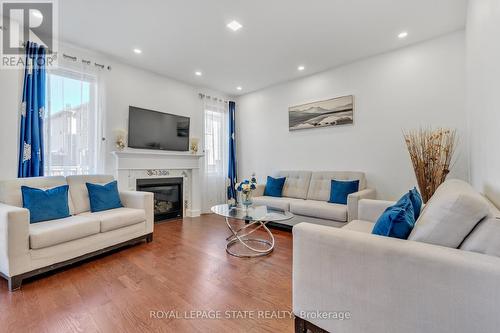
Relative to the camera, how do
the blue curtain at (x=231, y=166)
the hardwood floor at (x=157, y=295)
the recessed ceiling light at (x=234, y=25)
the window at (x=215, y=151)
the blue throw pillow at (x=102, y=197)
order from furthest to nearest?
1. the blue curtain at (x=231, y=166)
2. the window at (x=215, y=151)
3. the blue throw pillow at (x=102, y=197)
4. the recessed ceiling light at (x=234, y=25)
5. the hardwood floor at (x=157, y=295)

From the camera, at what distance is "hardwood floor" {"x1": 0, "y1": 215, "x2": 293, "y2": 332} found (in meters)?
1.50

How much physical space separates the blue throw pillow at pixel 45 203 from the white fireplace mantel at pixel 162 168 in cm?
110

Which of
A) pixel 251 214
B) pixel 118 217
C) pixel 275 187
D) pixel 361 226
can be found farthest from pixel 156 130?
pixel 361 226

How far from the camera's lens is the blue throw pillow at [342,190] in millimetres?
3391

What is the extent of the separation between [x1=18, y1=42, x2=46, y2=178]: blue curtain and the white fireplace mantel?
0.92m

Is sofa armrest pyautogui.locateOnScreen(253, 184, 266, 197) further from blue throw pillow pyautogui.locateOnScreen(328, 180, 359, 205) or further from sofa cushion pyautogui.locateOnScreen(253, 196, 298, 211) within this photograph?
blue throw pillow pyautogui.locateOnScreen(328, 180, 359, 205)

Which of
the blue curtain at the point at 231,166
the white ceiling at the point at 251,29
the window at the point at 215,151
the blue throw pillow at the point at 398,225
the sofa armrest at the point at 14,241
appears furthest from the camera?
the blue curtain at the point at 231,166

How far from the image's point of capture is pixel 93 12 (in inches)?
100

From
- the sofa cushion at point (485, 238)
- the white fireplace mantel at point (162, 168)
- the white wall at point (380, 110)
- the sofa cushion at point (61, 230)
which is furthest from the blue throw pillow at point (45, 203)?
the white wall at point (380, 110)

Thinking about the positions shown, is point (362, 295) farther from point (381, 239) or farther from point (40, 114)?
point (40, 114)

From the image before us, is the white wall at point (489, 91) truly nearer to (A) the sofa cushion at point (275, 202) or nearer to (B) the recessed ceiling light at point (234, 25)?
(B) the recessed ceiling light at point (234, 25)

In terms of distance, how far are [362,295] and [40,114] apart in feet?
12.7

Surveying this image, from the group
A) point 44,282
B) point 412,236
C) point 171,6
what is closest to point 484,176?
point 412,236

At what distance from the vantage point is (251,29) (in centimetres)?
286
